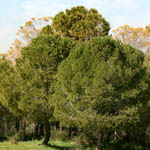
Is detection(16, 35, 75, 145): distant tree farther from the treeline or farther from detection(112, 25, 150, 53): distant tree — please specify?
detection(112, 25, 150, 53): distant tree

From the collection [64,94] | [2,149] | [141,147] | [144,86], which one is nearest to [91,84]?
[64,94]

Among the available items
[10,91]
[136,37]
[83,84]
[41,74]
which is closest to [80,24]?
[136,37]

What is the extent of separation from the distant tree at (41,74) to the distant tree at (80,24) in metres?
7.94

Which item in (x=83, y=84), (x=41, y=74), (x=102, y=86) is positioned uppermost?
(x=41, y=74)

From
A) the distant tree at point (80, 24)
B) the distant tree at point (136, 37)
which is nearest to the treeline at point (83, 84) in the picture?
the distant tree at point (80, 24)

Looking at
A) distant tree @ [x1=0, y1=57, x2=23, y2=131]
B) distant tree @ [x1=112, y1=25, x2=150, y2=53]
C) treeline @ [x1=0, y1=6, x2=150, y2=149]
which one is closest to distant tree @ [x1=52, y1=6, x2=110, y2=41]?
distant tree @ [x1=112, y1=25, x2=150, y2=53]

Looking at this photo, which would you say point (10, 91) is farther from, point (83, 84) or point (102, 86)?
point (102, 86)

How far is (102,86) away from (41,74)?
5969 mm

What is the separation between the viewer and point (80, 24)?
27.8 metres

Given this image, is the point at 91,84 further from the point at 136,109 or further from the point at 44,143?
the point at 44,143

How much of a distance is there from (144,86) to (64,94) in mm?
5374

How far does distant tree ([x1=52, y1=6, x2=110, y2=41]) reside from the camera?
27641 mm

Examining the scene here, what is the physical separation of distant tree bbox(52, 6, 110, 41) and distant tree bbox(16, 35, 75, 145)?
794 cm

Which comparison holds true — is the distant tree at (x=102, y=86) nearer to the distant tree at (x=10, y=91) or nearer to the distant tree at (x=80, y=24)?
the distant tree at (x=10, y=91)
